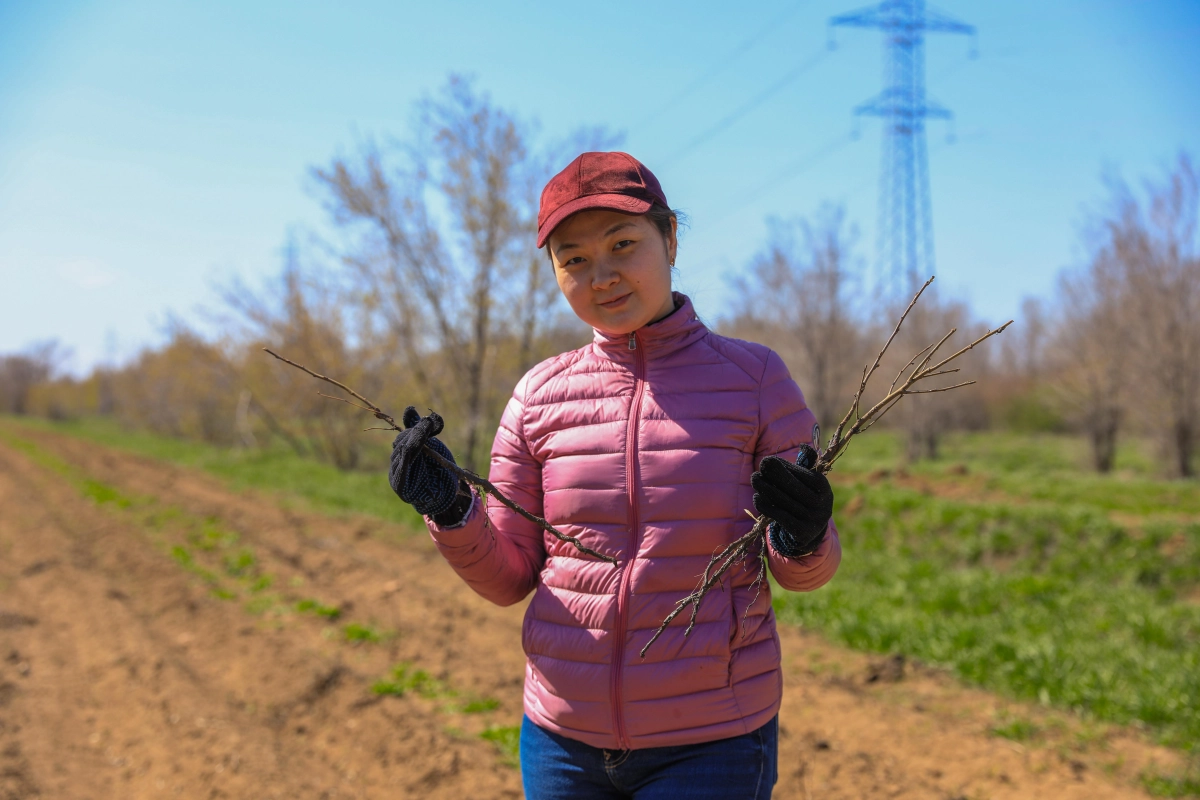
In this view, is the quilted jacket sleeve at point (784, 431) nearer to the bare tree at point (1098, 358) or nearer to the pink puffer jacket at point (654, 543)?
the pink puffer jacket at point (654, 543)

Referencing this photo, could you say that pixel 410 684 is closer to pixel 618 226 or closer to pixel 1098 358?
pixel 618 226

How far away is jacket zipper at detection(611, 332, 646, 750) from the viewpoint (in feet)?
5.19

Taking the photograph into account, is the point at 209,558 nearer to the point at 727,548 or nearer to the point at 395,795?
the point at 395,795

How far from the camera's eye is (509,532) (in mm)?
1843

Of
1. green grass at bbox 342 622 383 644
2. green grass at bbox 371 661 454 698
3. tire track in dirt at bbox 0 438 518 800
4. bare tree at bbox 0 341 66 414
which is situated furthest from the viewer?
bare tree at bbox 0 341 66 414

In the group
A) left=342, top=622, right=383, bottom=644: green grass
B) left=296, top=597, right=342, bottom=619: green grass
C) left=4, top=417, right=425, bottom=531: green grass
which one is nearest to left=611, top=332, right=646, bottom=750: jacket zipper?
left=342, top=622, right=383, bottom=644: green grass

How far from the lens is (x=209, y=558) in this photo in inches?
341

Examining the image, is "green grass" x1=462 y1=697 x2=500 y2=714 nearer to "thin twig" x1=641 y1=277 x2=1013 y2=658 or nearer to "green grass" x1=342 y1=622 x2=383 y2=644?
"green grass" x1=342 y1=622 x2=383 y2=644

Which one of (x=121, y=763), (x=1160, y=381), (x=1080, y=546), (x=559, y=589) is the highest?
(x=1160, y=381)

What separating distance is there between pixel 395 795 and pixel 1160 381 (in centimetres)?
1585

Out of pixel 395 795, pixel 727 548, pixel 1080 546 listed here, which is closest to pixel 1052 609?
pixel 1080 546

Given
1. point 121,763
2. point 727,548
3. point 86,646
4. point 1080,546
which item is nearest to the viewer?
point 727,548

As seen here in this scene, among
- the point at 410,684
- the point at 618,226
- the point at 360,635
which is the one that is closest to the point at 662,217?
the point at 618,226

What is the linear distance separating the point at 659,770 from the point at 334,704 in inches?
147
